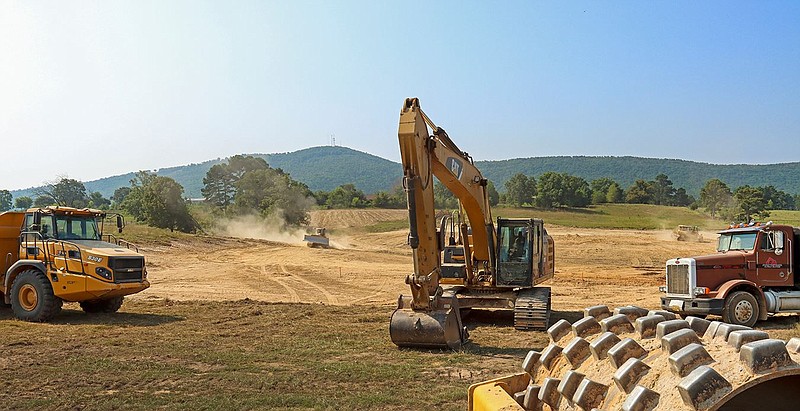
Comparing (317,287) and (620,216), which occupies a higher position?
(620,216)

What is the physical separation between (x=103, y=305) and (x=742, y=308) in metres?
15.6

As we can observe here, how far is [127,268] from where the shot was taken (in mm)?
16125

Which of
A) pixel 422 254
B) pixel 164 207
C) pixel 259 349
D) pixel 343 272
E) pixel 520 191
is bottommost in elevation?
pixel 343 272

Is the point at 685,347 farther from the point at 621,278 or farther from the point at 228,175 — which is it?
the point at 228,175

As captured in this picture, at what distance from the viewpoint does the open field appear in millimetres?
9039

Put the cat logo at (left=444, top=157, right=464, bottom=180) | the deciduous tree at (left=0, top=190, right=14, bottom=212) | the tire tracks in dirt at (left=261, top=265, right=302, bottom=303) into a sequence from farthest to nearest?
the deciduous tree at (left=0, top=190, right=14, bottom=212), the tire tracks in dirt at (left=261, top=265, right=302, bottom=303), the cat logo at (left=444, top=157, right=464, bottom=180)

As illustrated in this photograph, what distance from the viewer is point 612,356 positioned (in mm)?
3006

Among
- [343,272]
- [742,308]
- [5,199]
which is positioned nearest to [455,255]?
[742,308]

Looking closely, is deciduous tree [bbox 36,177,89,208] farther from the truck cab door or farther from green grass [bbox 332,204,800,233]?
A: the truck cab door

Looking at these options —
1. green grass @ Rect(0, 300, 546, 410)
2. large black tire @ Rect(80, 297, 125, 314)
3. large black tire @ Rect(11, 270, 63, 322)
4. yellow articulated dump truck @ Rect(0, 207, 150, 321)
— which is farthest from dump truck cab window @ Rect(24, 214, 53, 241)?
Result: large black tire @ Rect(80, 297, 125, 314)

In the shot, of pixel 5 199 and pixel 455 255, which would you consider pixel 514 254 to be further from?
pixel 5 199

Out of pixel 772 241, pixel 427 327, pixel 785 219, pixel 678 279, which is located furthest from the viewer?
pixel 785 219

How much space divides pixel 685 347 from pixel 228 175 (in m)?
96.0

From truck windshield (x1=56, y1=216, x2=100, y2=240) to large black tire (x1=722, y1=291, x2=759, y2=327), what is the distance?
50.3 ft
